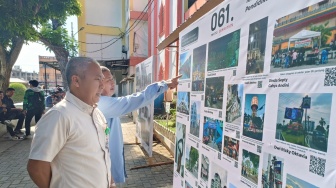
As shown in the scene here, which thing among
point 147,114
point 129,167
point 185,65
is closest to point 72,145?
point 185,65

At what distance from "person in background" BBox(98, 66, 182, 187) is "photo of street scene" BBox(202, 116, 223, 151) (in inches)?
32.3

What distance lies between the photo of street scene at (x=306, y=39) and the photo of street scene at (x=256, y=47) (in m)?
0.08

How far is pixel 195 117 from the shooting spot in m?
2.15

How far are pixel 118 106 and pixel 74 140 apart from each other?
1.00 m

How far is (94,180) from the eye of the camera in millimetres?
1528

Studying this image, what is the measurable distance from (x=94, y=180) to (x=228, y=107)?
111 cm

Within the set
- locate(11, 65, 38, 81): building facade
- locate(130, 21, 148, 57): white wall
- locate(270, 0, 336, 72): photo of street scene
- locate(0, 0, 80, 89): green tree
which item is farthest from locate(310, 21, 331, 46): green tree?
locate(11, 65, 38, 81): building facade

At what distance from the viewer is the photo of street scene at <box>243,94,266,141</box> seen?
1311 millimetres

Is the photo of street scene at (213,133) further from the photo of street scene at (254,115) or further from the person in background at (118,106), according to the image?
the person in background at (118,106)

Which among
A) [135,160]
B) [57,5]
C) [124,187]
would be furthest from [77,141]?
[57,5]

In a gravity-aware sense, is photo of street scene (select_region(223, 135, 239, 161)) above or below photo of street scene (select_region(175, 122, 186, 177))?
above

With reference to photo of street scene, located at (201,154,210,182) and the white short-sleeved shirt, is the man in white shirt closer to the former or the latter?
the white short-sleeved shirt

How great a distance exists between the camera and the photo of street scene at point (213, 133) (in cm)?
172

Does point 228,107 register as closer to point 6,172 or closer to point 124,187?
point 124,187
